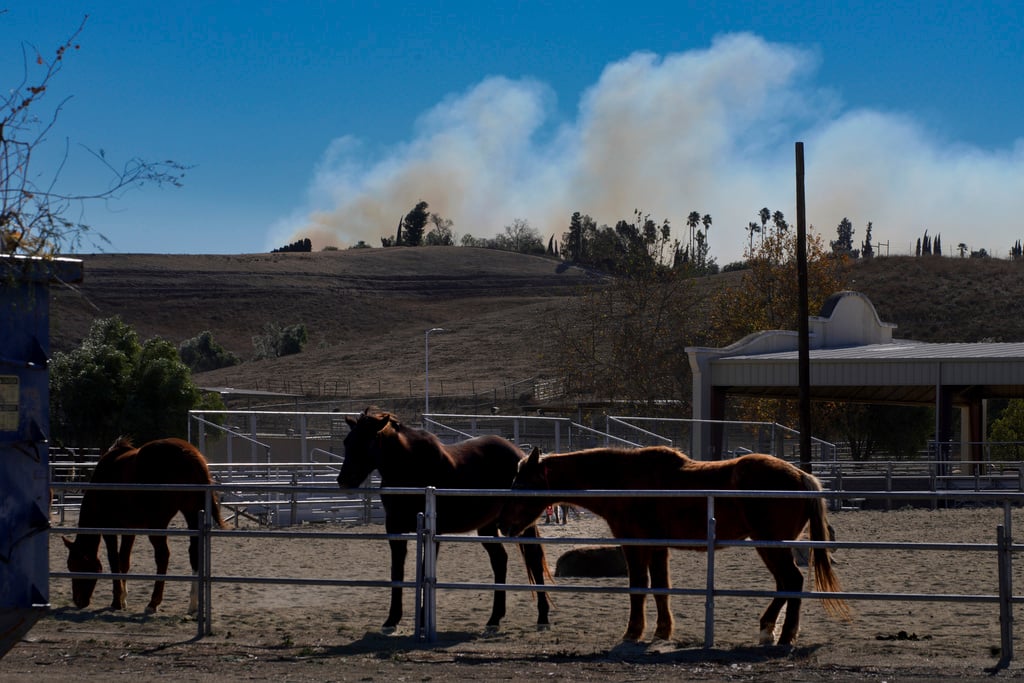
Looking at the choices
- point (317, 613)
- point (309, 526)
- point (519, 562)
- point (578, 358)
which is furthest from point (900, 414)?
point (317, 613)

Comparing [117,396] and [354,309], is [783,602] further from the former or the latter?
[354,309]

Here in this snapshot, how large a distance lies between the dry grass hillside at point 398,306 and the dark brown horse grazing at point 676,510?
162 feet

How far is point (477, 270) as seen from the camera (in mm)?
134375

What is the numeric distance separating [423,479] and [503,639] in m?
1.63

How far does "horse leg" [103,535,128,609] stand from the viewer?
1032cm

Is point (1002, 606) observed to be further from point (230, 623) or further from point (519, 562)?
point (519, 562)

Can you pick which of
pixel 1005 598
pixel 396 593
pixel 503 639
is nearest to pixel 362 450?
pixel 396 593

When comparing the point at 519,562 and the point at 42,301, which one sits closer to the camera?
the point at 42,301

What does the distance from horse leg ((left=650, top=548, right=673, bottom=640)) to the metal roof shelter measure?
64.5ft

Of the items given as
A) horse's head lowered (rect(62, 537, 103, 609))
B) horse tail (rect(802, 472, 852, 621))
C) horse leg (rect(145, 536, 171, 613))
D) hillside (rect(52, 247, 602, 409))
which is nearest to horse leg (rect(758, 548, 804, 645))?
horse tail (rect(802, 472, 852, 621))

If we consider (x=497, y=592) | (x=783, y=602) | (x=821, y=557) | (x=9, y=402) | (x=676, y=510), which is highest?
(x=9, y=402)

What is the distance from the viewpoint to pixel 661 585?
8586mm

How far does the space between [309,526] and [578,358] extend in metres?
36.2

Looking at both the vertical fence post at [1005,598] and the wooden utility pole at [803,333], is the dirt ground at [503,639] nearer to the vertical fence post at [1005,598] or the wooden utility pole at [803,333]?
the vertical fence post at [1005,598]
